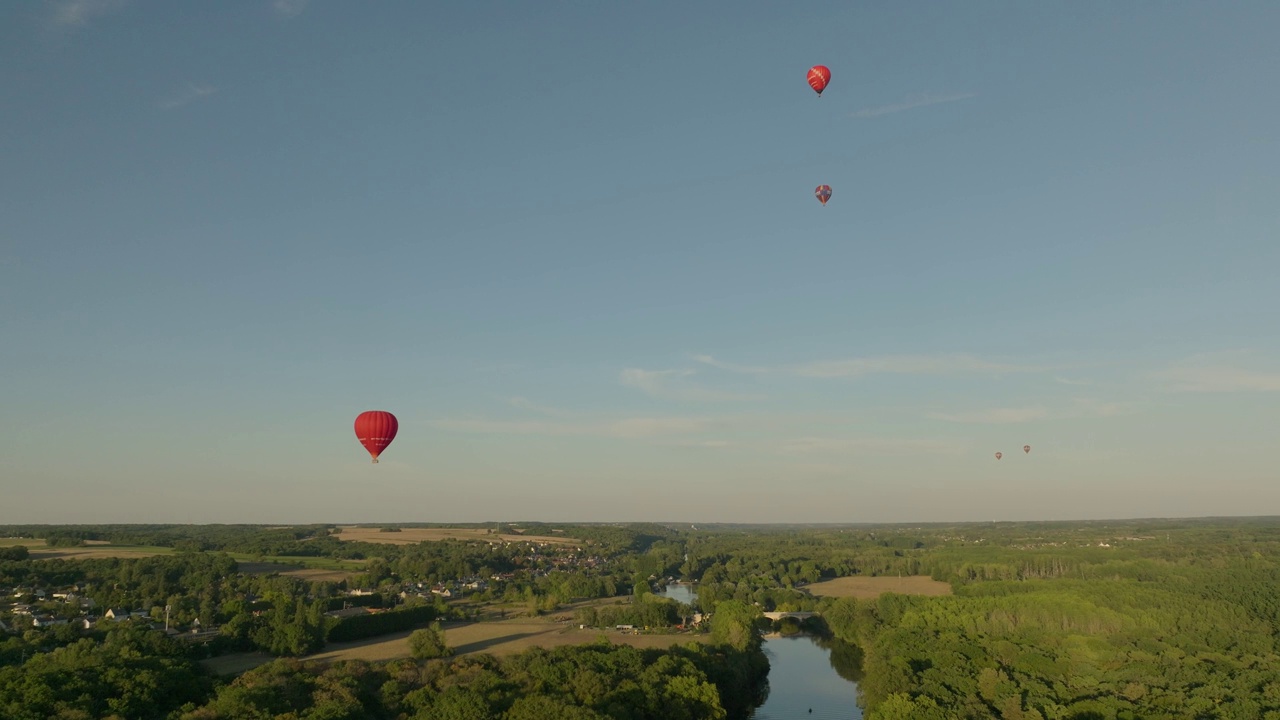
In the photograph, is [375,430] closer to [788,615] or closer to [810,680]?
[810,680]

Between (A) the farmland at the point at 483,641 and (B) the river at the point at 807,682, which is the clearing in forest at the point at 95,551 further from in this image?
(B) the river at the point at 807,682

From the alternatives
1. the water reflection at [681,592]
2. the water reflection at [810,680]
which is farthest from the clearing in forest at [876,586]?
the water reflection at [810,680]

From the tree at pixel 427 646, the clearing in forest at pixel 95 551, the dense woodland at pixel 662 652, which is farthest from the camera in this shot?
the clearing in forest at pixel 95 551

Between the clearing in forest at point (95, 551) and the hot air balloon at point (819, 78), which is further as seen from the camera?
the clearing in forest at point (95, 551)

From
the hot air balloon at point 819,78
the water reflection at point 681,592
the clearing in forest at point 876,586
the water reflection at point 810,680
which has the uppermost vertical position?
the hot air balloon at point 819,78

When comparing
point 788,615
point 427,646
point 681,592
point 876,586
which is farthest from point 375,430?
point 876,586

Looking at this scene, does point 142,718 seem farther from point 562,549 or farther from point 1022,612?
point 562,549

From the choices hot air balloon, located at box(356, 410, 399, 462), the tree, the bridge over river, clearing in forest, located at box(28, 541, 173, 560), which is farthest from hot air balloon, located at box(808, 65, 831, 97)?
clearing in forest, located at box(28, 541, 173, 560)
